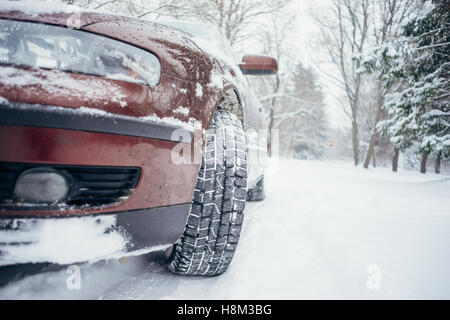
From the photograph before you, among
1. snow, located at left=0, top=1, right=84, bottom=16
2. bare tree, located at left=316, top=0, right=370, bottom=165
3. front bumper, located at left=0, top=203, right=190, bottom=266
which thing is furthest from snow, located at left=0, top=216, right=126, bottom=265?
bare tree, located at left=316, top=0, right=370, bottom=165

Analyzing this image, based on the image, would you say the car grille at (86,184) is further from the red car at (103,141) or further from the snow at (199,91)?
the snow at (199,91)

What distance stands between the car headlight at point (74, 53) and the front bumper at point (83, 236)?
0.47 m

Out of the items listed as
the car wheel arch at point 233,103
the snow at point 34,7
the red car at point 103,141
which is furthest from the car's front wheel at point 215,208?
the snow at point 34,7

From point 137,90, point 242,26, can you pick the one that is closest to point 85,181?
point 137,90

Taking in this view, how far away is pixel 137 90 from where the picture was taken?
2.80ft

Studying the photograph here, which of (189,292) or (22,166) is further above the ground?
(22,166)

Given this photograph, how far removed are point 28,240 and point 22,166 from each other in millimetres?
225

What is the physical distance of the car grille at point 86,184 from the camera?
731 mm

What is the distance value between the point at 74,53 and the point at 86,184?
17.0 inches

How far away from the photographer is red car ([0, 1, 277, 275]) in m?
0.73

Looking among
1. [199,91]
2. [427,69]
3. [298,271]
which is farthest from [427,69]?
[199,91]

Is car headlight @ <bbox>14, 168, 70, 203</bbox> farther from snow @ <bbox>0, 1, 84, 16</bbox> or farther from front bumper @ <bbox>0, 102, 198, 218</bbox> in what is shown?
snow @ <bbox>0, 1, 84, 16</bbox>

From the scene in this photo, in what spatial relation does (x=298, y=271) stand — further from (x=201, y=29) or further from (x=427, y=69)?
(x=427, y=69)
